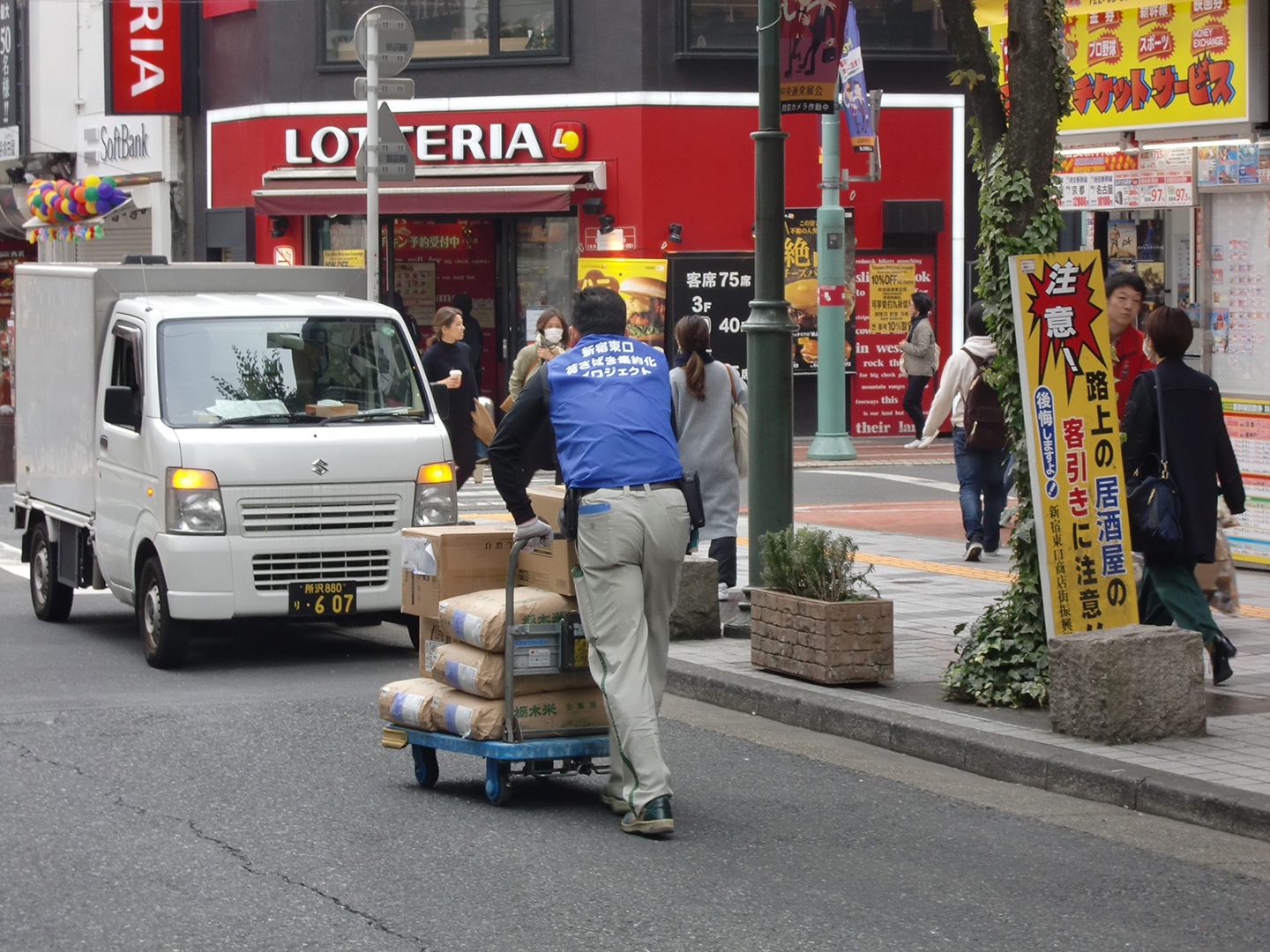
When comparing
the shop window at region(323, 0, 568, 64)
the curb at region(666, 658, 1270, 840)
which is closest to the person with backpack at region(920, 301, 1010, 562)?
the curb at region(666, 658, 1270, 840)

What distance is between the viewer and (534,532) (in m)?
6.47

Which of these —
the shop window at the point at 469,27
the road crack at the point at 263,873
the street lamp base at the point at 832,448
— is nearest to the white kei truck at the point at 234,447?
the road crack at the point at 263,873

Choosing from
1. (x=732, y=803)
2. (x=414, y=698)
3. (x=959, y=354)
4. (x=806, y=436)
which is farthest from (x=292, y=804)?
(x=806, y=436)

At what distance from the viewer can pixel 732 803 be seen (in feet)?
22.7

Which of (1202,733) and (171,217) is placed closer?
(1202,733)

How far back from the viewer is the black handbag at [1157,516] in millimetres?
8258

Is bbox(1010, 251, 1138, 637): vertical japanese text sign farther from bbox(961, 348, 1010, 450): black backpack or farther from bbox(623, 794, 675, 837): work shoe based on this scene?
bbox(961, 348, 1010, 450): black backpack

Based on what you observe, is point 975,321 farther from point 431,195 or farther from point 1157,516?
point 431,195

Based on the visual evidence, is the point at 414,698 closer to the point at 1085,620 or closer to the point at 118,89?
the point at 1085,620

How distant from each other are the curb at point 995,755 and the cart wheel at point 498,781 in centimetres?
199

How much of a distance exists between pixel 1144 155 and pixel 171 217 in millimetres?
19359

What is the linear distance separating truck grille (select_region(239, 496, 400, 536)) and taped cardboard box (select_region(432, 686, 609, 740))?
3295mm

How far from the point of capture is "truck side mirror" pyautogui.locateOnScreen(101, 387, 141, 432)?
1020 centimetres

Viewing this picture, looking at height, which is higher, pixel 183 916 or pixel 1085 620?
pixel 1085 620
